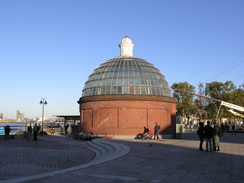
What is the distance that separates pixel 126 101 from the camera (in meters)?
31.8

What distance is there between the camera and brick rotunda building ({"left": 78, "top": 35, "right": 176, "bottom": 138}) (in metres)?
31.6

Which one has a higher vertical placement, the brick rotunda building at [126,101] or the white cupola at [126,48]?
the white cupola at [126,48]

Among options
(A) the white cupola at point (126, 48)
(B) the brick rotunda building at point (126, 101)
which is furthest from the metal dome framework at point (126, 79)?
(A) the white cupola at point (126, 48)

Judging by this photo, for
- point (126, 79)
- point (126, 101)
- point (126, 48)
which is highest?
point (126, 48)

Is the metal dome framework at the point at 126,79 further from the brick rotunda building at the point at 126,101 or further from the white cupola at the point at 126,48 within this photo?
the white cupola at the point at 126,48

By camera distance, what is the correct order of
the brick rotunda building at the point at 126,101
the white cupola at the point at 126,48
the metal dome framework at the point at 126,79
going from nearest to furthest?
the brick rotunda building at the point at 126,101 → the metal dome framework at the point at 126,79 → the white cupola at the point at 126,48

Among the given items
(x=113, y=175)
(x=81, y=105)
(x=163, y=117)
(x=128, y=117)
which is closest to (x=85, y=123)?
(x=81, y=105)

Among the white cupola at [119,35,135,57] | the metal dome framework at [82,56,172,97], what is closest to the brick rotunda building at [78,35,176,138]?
the metal dome framework at [82,56,172,97]

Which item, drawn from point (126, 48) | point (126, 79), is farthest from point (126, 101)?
point (126, 48)

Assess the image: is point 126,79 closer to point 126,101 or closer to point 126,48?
point 126,101

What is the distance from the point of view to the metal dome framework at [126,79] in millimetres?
33000

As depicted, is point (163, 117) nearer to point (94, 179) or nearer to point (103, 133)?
point (103, 133)

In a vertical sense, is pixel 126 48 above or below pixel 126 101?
above

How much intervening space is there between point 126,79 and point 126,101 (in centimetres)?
325
